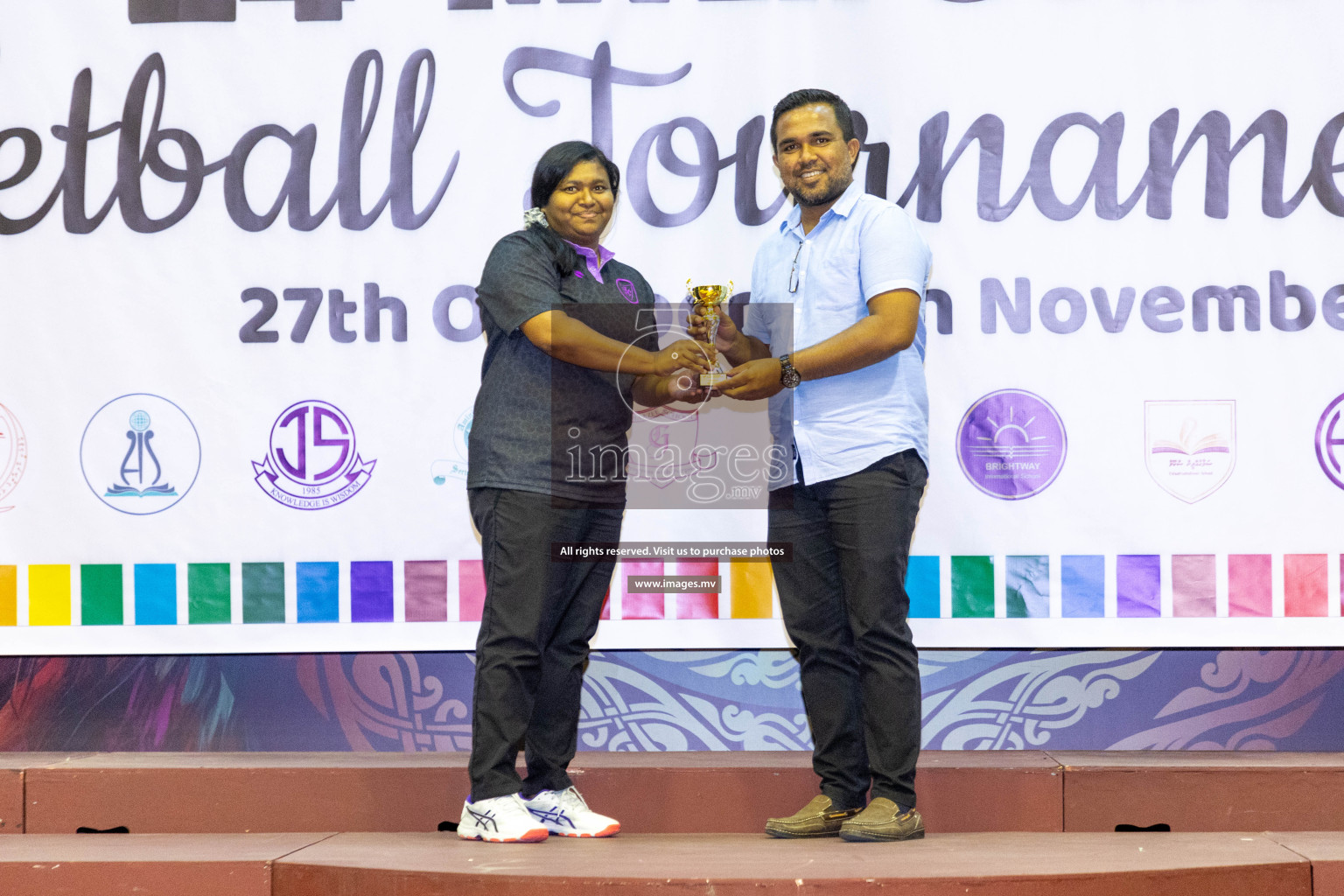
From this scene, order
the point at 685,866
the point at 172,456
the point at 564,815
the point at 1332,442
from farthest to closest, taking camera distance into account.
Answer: the point at 172,456 → the point at 1332,442 → the point at 564,815 → the point at 685,866

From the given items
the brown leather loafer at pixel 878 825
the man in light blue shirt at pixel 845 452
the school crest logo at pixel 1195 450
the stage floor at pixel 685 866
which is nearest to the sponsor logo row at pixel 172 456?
the stage floor at pixel 685 866

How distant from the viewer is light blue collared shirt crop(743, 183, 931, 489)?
2416 millimetres

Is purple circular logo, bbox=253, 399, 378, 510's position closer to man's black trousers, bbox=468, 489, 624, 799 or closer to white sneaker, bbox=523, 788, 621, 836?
man's black trousers, bbox=468, 489, 624, 799

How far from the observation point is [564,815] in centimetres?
253

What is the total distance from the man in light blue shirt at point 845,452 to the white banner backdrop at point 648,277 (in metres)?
0.55

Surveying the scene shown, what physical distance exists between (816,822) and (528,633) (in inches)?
28.9

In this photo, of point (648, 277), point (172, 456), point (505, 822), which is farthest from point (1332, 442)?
point (172, 456)

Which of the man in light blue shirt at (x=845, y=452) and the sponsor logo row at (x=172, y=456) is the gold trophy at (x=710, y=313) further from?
the sponsor logo row at (x=172, y=456)

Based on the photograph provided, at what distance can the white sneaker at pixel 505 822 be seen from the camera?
2.41 meters

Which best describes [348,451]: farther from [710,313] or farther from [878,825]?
[878,825]

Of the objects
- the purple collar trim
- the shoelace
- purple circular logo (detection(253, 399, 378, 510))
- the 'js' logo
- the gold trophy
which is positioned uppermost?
the 'js' logo

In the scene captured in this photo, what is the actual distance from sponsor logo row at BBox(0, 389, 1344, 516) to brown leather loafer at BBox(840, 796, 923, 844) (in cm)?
100

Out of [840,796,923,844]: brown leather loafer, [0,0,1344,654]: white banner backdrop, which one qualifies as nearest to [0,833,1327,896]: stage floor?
[840,796,923,844]: brown leather loafer

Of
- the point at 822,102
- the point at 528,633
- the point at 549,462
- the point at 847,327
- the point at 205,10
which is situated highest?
the point at 205,10
